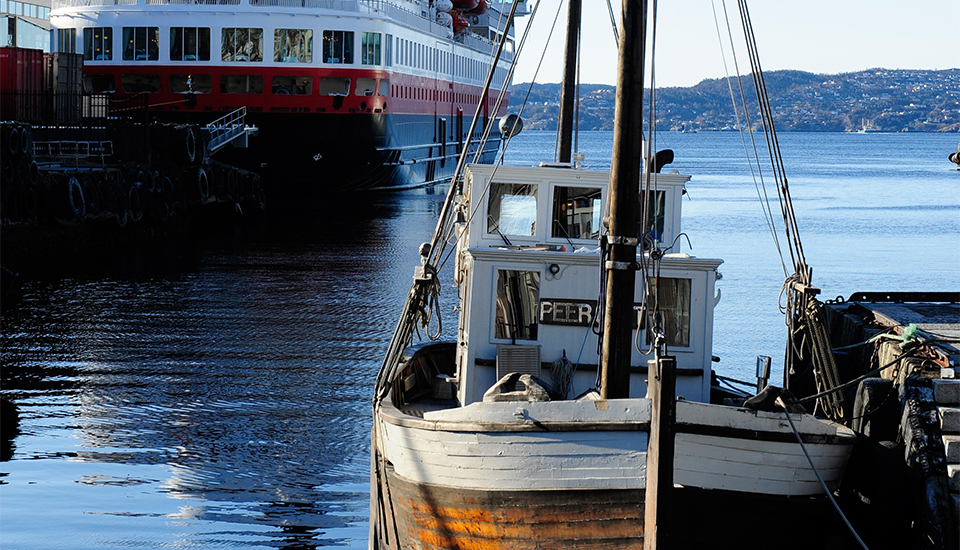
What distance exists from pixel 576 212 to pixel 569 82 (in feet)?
20.7

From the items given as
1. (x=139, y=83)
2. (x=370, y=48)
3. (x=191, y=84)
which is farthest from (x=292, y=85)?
(x=139, y=83)

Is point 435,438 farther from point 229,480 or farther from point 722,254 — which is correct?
point 722,254

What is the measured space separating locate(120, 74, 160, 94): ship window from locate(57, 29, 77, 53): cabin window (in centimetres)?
254

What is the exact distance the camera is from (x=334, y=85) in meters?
47.2

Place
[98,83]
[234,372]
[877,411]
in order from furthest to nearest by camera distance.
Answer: [98,83] → [234,372] → [877,411]

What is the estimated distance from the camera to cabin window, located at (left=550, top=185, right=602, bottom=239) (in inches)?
453

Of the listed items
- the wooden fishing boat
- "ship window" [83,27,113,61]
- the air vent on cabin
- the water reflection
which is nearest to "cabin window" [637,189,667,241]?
the wooden fishing boat

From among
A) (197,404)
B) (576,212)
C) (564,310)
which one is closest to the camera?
(564,310)

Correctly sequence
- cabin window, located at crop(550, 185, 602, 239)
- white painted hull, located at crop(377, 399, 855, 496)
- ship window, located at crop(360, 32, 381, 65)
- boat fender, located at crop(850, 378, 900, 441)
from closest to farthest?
1. white painted hull, located at crop(377, 399, 855, 496)
2. boat fender, located at crop(850, 378, 900, 441)
3. cabin window, located at crop(550, 185, 602, 239)
4. ship window, located at crop(360, 32, 381, 65)

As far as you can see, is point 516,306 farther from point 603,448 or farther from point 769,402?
point 769,402

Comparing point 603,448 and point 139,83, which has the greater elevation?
point 139,83

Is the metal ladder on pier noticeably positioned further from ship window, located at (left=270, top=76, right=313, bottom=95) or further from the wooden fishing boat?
the wooden fishing boat

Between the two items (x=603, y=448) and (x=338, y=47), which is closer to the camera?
(x=603, y=448)

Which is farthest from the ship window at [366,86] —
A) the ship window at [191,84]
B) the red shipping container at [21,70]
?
the red shipping container at [21,70]
